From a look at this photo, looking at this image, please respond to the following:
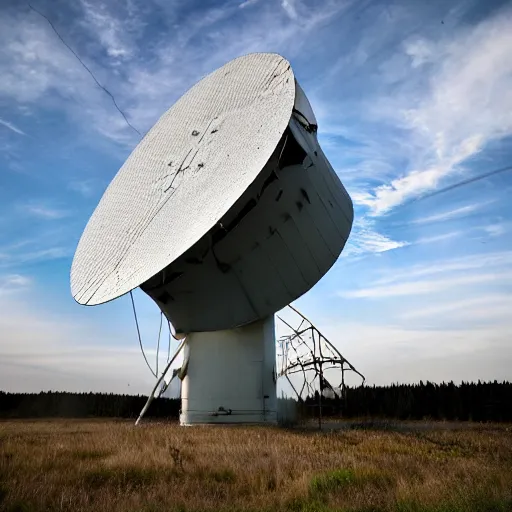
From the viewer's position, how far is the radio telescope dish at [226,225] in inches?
444

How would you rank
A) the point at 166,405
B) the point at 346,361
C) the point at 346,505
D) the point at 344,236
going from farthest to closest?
1. the point at 166,405
2. the point at 346,361
3. the point at 344,236
4. the point at 346,505

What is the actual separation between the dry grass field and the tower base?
15.7ft

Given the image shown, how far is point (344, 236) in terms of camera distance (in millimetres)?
14555

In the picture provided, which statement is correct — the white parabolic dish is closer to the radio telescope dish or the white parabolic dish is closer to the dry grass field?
the radio telescope dish

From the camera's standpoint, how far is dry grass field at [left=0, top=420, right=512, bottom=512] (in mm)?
5449

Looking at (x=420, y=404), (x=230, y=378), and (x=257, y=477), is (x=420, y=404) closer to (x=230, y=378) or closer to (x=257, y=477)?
(x=230, y=378)

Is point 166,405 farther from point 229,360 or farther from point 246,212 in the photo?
point 246,212

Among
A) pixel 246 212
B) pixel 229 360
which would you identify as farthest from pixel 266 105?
pixel 229 360

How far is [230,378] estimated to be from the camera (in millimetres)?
15266

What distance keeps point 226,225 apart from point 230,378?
18.1 ft

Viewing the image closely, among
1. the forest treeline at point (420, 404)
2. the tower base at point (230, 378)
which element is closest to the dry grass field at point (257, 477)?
the tower base at point (230, 378)

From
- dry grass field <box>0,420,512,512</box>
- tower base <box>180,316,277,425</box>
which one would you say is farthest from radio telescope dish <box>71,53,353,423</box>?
dry grass field <box>0,420,512,512</box>

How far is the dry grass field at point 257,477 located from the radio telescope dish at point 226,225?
11.4 feet

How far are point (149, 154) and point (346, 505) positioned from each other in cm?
1171
